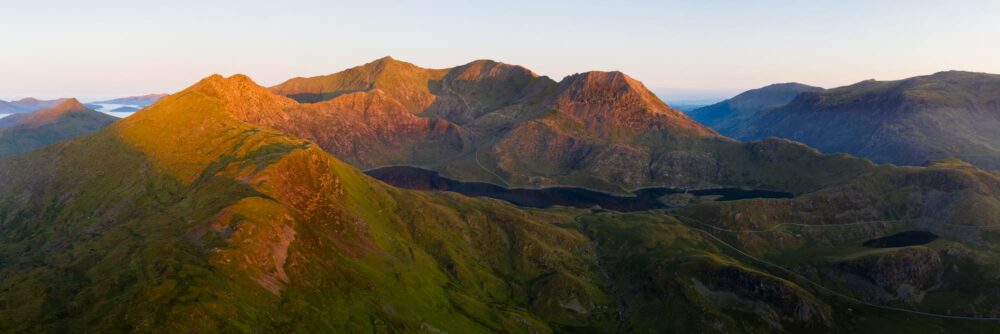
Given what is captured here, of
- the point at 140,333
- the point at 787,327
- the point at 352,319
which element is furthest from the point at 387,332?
the point at 787,327

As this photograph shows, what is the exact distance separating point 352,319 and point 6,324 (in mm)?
76258

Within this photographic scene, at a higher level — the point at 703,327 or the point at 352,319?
the point at 352,319

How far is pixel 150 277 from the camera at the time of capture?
409 feet

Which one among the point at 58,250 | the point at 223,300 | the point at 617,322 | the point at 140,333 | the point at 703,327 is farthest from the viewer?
the point at 617,322

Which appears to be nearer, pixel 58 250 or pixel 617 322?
pixel 58 250

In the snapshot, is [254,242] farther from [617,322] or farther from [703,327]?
[703,327]

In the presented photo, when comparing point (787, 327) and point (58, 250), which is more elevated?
point (58, 250)

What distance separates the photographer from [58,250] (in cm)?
17400

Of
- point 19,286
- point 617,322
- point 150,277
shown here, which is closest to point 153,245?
point 150,277

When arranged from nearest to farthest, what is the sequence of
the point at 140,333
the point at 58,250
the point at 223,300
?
the point at 140,333, the point at 223,300, the point at 58,250

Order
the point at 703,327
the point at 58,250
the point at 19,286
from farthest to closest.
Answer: the point at 703,327, the point at 58,250, the point at 19,286

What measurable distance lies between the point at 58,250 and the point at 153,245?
2665 inches

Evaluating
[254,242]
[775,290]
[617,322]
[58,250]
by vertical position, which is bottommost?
[617,322]

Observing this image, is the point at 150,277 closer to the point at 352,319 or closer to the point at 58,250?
the point at 352,319
